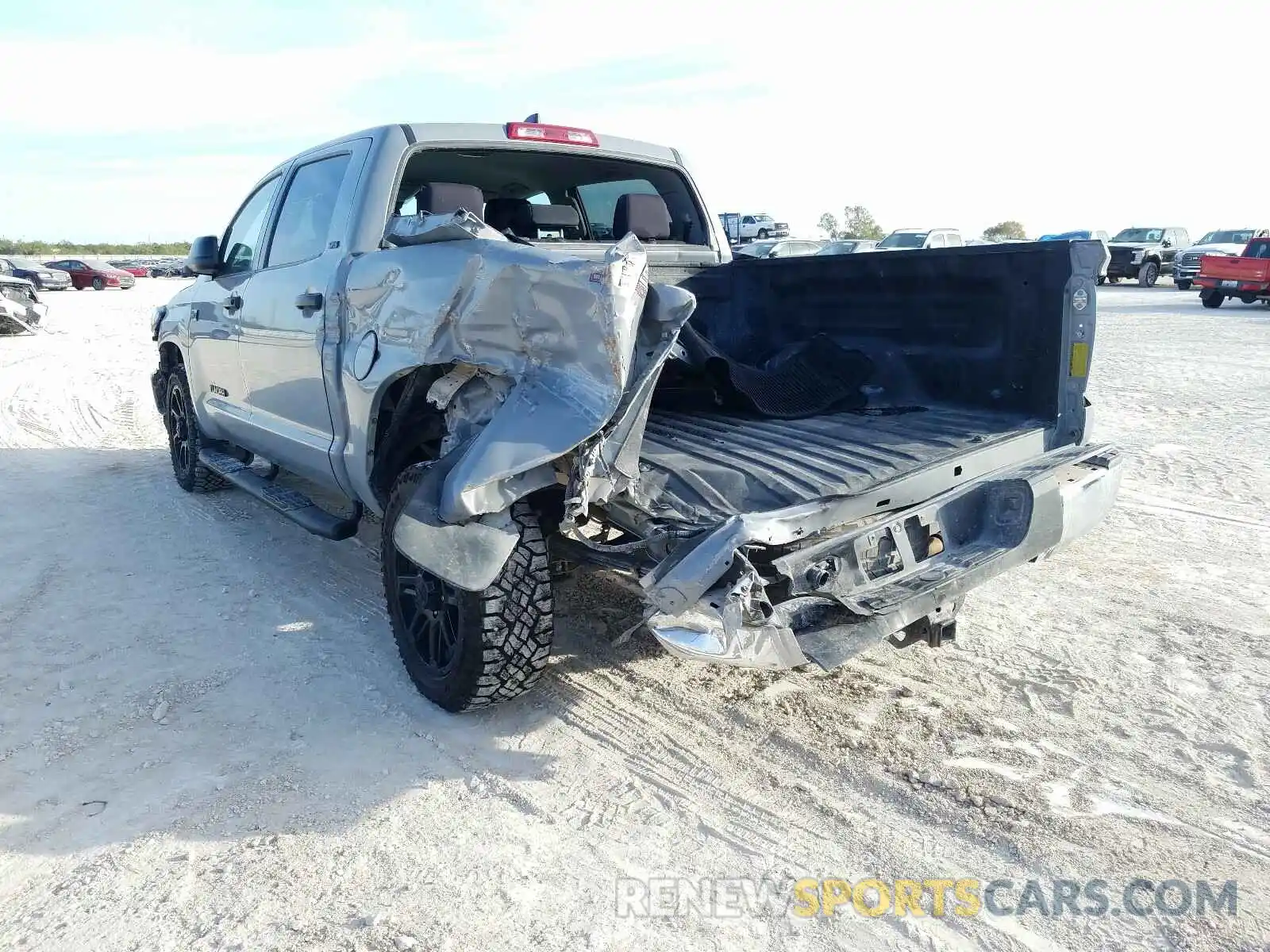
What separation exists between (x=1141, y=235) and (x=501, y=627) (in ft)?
104

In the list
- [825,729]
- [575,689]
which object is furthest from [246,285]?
[825,729]

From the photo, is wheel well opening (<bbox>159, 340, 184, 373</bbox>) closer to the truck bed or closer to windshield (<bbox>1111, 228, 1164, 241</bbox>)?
the truck bed

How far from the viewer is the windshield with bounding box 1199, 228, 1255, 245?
27.2 m

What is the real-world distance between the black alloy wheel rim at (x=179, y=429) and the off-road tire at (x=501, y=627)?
12.2ft

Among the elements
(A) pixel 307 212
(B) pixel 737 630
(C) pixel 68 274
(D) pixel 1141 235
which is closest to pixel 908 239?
(D) pixel 1141 235

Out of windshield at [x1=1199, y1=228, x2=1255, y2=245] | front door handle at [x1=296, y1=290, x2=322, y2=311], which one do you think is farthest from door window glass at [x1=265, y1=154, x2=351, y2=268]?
windshield at [x1=1199, y1=228, x2=1255, y2=245]

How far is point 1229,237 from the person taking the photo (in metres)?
27.8

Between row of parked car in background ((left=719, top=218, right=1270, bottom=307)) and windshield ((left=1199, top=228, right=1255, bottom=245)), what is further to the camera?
windshield ((left=1199, top=228, right=1255, bottom=245))

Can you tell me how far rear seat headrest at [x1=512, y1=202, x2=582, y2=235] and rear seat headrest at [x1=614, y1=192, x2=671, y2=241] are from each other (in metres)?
0.27

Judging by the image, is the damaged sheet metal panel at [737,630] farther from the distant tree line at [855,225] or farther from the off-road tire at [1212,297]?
the distant tree line at [855,225]

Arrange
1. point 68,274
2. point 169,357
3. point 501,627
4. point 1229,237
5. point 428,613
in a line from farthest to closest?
point 68,274
point 1229,237
point 169,357
point 428,613
point 501,627

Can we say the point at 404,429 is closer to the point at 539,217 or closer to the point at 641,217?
the point at 539,217

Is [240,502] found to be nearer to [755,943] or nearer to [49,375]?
[755,943]

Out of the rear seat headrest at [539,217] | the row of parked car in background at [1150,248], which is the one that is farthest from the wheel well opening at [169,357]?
the row of parked car in background at [1150,248]
